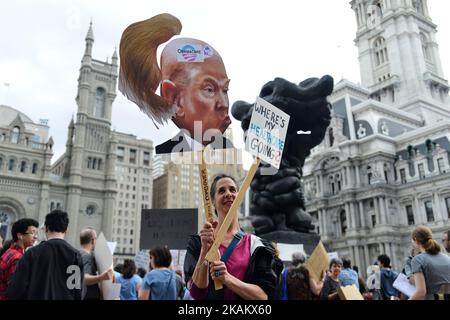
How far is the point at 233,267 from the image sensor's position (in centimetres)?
266

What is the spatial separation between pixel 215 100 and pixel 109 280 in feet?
7.73

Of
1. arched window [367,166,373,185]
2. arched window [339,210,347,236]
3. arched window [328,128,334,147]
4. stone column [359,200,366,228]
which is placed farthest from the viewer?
arched window [328,128,334,147]

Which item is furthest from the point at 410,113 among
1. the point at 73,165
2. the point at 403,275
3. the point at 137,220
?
the point at 137,220

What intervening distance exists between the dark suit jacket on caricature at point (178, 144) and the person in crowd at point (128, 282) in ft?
10.6

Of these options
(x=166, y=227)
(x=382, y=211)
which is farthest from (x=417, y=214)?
(x=166, y=227)

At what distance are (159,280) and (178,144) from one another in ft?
7.32

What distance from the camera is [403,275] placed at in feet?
16.2

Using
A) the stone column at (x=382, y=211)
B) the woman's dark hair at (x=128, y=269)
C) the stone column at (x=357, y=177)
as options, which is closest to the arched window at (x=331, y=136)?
the stone column at (x=357, y=177)

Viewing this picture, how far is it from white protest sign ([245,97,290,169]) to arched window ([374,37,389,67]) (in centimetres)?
6389

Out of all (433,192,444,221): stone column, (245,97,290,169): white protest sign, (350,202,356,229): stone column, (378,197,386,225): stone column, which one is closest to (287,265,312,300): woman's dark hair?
(245,97,290,169): white protest sign

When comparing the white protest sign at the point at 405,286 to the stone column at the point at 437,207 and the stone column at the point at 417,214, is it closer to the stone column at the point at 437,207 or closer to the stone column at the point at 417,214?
the stone column at the point at 437,207

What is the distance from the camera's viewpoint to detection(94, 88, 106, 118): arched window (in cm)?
5851

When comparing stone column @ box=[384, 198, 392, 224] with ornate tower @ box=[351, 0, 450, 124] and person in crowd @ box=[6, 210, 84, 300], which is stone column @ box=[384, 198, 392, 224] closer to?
ornate tower @ box=[351, 0, 450, 124]

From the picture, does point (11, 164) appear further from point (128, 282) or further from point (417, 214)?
point (128, 282)
